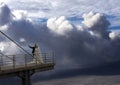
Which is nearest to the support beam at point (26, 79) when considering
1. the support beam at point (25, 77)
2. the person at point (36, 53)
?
the support beam at point (25, 77)

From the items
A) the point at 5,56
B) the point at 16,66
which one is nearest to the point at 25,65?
the point at 16,66

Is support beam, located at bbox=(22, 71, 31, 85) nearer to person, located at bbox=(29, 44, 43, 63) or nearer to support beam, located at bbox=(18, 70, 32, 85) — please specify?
support beam, located at bbox=(18, 70, 32, 85)

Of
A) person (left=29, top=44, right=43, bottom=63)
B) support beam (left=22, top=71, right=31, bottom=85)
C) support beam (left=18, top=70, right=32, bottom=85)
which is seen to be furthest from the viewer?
person (left=29, top=44, right=43, bottom=63)

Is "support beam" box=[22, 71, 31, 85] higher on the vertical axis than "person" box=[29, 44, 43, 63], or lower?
lower

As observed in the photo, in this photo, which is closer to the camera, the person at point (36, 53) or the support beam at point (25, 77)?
the support beam at point (25, 77)

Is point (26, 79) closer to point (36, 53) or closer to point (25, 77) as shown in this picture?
point (25, 77)

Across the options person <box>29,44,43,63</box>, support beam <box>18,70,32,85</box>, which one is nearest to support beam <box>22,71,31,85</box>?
support beam <box>18,70,32,85</box>

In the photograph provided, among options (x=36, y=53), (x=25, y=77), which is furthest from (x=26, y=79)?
(x=36, y=53)

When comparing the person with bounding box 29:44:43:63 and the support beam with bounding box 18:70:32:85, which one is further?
the person with bounding box 29:44:43:63

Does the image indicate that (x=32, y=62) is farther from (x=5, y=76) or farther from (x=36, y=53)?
(x=5, y=76)

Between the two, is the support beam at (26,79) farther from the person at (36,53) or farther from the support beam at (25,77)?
the person at (36,53)

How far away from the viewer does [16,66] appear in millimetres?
54875

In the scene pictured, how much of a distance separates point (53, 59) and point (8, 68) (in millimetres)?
9027

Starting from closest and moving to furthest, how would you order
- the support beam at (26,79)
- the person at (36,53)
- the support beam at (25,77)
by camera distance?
the support beam at (25,77) < the support beam at (26,79) < the person at (36,53)
